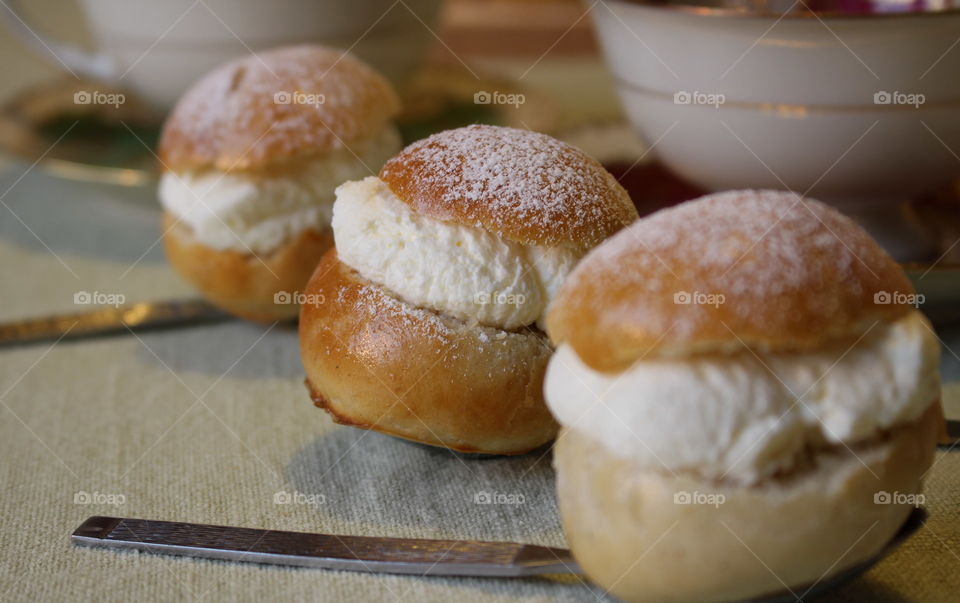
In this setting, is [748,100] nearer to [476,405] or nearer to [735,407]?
[476,405]

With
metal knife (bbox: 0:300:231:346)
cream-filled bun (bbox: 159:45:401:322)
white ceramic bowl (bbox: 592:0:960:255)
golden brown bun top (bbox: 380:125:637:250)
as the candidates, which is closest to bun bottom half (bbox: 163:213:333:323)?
cream-filled bun (bbox: 159:45:401:322)

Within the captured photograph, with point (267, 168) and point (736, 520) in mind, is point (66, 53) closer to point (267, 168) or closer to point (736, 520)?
point (267, 168)

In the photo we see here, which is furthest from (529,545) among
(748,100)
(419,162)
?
(748,100)

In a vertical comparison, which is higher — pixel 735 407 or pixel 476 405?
pixel 735 407

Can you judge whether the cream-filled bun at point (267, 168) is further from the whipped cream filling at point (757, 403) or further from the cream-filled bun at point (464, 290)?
the whipped cream filling at point (757, 403)

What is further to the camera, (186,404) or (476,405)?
(186,404)

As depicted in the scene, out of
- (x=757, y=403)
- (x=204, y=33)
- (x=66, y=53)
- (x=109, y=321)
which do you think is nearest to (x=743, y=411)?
(x=757, y=403)
